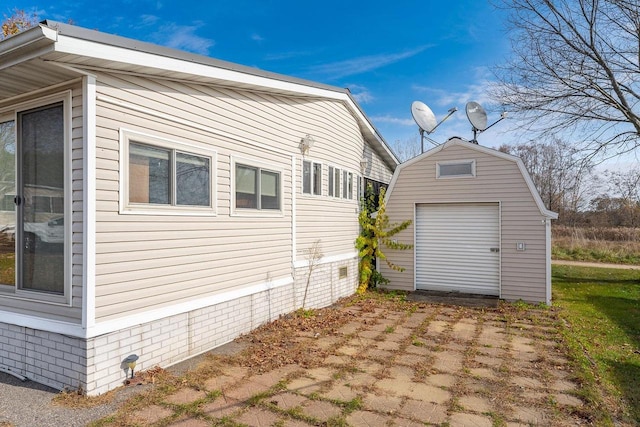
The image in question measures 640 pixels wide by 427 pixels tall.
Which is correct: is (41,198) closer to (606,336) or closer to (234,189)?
(234,189)

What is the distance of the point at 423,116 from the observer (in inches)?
436

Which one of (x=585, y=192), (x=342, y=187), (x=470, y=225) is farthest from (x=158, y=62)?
(x=585, y=192)

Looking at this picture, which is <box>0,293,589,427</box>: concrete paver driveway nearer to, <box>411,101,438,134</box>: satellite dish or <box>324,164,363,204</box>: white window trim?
<box>324,164,363,204</box>: white window trim

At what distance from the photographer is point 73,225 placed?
383 cm

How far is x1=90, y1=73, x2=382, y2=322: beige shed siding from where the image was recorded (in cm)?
394

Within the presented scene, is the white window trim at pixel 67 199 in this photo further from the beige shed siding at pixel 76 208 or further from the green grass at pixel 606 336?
the green grass at pixel 606 336

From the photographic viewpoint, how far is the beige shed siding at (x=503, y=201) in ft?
28.2

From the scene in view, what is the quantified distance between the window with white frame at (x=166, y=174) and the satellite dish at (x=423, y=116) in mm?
7360

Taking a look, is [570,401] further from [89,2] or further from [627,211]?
[627,211]

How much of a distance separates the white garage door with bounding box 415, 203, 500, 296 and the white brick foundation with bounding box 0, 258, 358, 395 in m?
5.33

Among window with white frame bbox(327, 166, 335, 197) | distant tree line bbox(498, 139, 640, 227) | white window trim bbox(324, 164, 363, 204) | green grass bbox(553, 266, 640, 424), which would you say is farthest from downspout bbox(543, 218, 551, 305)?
distant tree line bbox(498, 139, 640, 227)

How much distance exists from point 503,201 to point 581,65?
19.5 ft

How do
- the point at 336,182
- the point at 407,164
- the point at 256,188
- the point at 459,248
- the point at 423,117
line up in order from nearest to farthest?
the point at 256,188 < the point at 336,182 < the point at 459,248 < the point at 407,164 < the point at 423,117

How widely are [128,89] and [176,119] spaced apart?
687mm
